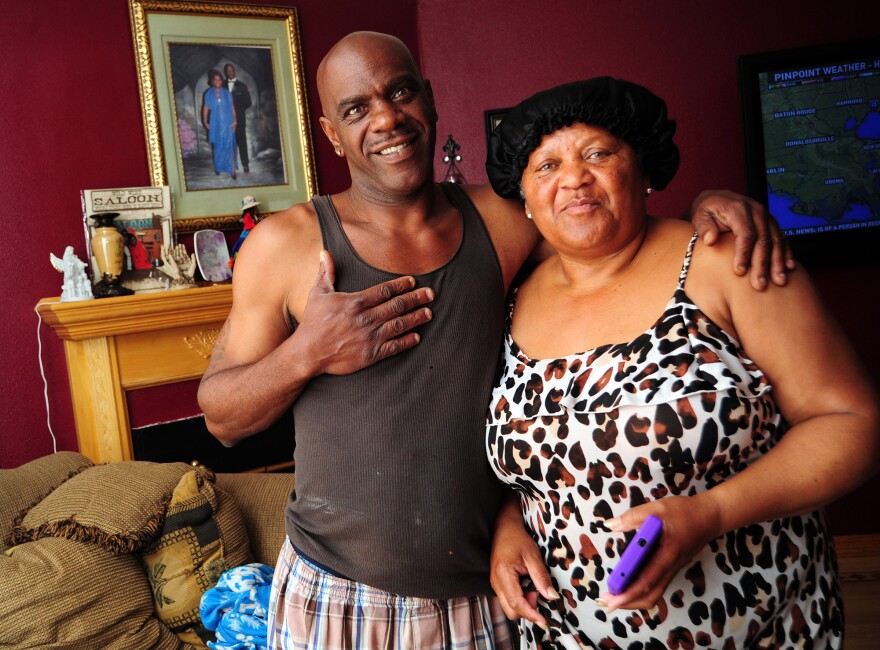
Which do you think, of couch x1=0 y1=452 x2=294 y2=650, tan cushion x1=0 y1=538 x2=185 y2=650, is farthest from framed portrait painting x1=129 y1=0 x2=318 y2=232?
tan cushion x1=0 y1=538 x2=185 y2=650

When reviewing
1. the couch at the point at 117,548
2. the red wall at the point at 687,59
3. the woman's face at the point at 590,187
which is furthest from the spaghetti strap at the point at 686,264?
the red wall at the point at 687,59

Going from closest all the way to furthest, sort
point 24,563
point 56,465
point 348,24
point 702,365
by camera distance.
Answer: point 702,365
point 24,563
point 56,465
point 348,24

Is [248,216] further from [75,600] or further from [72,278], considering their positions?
[75,600]

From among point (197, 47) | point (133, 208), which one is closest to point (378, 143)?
point (133, 208)

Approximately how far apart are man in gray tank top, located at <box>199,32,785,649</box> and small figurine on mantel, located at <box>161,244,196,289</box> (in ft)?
7.81

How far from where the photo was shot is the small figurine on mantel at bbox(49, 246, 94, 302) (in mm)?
3445

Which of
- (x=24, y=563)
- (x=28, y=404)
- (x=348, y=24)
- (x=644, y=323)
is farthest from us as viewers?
(x=348, y=24)

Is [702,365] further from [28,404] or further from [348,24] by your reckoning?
[348,24]

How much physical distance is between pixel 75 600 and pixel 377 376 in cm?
132

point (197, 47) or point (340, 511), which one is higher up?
point (197, 47)

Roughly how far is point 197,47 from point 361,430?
125 inches

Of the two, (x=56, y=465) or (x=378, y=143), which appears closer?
(x=378, y=143)

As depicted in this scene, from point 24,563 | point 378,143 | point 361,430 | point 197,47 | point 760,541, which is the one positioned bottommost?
point 24,563

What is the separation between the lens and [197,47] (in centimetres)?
395
